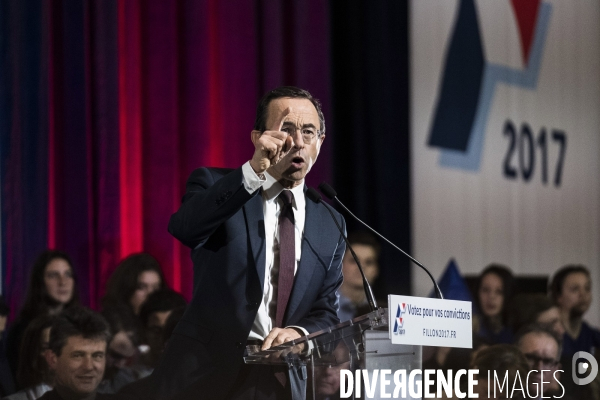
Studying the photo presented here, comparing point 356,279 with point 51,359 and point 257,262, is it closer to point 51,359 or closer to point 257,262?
point 51,359

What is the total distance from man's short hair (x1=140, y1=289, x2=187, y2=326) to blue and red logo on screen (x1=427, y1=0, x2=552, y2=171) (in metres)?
2.70

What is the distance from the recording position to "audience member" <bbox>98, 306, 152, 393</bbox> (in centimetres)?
359

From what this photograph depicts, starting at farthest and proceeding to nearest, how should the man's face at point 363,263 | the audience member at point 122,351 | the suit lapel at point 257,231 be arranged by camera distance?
the man's face at point 363,263
the audience member at point 122,351
the suit lapel at point 257,231

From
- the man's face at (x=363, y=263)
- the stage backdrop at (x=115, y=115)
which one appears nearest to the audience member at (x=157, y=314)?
the stage backdrop at (x=115, y=115)

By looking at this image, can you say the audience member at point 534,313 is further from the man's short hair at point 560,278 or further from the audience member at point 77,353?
the audience member at point 77,353

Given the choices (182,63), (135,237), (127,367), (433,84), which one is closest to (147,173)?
(135,237)

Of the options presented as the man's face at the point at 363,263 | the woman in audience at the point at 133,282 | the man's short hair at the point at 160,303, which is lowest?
the man's short hair at the point at 160,303

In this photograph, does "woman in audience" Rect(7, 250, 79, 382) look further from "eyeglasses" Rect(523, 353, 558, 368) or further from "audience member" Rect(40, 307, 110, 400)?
"eyeglasses" Rect(523, 353, 558, 368)

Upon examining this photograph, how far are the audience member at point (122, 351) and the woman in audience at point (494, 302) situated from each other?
220 cm

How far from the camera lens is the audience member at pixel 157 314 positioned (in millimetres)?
3936

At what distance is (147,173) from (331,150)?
1.31 metres

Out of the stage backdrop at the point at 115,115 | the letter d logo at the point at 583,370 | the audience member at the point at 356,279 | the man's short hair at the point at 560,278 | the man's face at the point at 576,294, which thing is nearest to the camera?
the letter d logo at the point at 583,370

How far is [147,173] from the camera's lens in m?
4.60

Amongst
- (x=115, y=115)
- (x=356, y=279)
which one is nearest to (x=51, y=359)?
(x=115, y=115)
